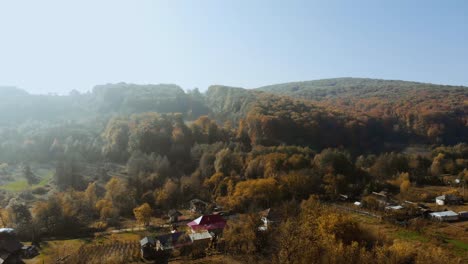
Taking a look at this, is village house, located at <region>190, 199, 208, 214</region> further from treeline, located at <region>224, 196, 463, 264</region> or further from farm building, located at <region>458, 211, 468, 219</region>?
farm building, located at <region>458, 211, 468, 219</region>

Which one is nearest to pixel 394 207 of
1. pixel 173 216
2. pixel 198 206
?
pixel 198 206

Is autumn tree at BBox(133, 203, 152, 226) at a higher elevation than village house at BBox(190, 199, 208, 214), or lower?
higher

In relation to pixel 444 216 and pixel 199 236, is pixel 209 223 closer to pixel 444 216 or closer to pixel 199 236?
pixel 199 236

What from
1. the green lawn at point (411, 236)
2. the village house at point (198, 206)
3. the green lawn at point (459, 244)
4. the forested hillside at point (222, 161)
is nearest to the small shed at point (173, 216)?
the forested hillside at point (222, 161)

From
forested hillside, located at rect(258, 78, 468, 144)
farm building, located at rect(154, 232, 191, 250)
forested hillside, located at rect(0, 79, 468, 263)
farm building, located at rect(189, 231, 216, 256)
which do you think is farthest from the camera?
forested hillside, located at rect(258, 78, 468, 144)

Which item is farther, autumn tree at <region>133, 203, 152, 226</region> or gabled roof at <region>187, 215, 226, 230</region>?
autumn tree at <region>133, 203, 152, 226</region>

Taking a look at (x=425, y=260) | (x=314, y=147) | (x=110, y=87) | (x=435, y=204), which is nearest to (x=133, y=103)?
(x=110, y=87)

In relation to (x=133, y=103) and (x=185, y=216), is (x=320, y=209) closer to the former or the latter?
(x=185, y=216)

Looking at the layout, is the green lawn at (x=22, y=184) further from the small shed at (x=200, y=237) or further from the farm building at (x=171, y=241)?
the small shed at (x=200, y=237)

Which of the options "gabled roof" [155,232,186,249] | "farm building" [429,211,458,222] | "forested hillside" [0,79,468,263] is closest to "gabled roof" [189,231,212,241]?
"gabled roof" [155,232,186,249]
